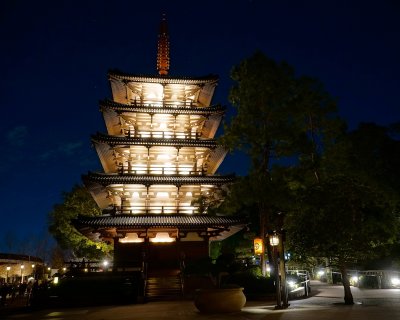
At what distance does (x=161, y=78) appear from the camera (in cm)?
2773

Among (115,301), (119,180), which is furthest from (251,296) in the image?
(119,180)

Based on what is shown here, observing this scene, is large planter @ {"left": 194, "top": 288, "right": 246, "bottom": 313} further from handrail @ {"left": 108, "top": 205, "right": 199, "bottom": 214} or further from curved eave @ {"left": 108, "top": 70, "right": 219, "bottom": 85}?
curved eave @ {"left": 108, "top": 70, "right": 219, "bottom": 85}

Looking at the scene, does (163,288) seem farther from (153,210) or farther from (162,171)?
(162,171)

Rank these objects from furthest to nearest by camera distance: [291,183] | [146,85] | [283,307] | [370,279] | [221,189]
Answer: [146,85], [221,189], [370,279], [291,183], [283,307]

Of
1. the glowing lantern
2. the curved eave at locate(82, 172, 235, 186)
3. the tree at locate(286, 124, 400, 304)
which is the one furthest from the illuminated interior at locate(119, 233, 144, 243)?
the tree at locate(286, 124, 400, 304)

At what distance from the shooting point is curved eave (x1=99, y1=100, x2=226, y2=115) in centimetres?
2656

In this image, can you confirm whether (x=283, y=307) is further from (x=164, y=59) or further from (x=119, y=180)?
(x=164, y=59)

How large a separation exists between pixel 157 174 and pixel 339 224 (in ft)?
46.1

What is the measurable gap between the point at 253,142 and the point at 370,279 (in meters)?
11.6

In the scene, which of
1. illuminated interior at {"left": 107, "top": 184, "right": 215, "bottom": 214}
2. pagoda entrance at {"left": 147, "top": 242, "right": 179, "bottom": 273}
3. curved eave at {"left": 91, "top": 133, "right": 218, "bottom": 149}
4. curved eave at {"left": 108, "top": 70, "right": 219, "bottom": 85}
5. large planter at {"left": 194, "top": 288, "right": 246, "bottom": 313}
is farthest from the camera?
curved eave at {"left": 108, "top": 70, "right": 219, "bottom": 85}

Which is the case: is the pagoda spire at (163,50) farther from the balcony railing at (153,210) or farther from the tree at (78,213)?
the tree at (78,213)

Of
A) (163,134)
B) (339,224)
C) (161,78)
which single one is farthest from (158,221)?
(339,224)

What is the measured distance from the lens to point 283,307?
15305 millimetres

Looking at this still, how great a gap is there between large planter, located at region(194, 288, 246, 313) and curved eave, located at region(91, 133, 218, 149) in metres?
13.7
